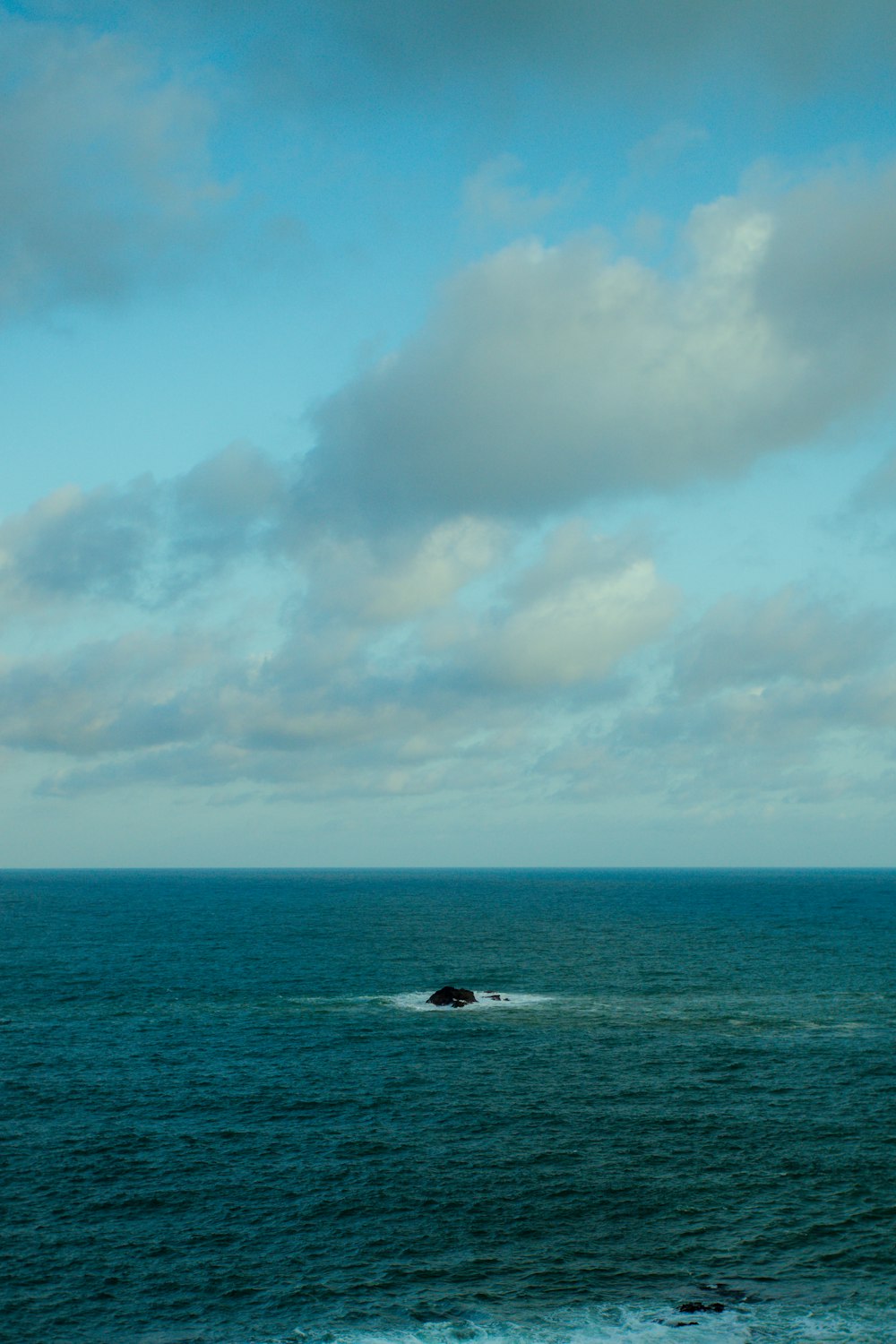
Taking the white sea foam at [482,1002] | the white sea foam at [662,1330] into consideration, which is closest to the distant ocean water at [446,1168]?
the white sea foam at [662,1330]

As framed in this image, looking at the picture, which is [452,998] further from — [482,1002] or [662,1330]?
[662,1330]

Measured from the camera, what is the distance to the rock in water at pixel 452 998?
366 ft

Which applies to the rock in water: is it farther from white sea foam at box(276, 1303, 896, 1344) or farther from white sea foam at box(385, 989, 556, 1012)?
white sea foam at box(276, 1303, 896, 1344)

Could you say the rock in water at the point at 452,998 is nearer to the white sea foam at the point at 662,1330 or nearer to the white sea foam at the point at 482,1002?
the white sea foam at the point at 482,1002

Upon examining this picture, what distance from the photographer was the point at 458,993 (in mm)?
113375

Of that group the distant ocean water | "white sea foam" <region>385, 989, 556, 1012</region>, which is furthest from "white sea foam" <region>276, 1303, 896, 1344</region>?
"white sea foam" <region>385, 989, 556, 1012</region>

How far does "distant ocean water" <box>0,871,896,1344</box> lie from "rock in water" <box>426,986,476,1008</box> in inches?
103

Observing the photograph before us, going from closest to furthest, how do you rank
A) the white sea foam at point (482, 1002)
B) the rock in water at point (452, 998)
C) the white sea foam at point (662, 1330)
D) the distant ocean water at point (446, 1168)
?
1. the white sea foam at point (662, 1330)
2. the distant ocean water at point (446, 1168)
3. the white sea foam at point (482, 1002)
4. the rock in water at point (452, 998)

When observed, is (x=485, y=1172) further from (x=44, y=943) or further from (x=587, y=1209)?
(x=44, y=943)

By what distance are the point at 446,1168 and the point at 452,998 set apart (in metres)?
50.6

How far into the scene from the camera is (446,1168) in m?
62.2

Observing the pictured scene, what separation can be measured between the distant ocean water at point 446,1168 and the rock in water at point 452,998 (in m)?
2.63

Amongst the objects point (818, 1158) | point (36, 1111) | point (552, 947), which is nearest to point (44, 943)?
point (552, 947)

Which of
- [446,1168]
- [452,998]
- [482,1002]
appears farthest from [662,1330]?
[482,1002]
